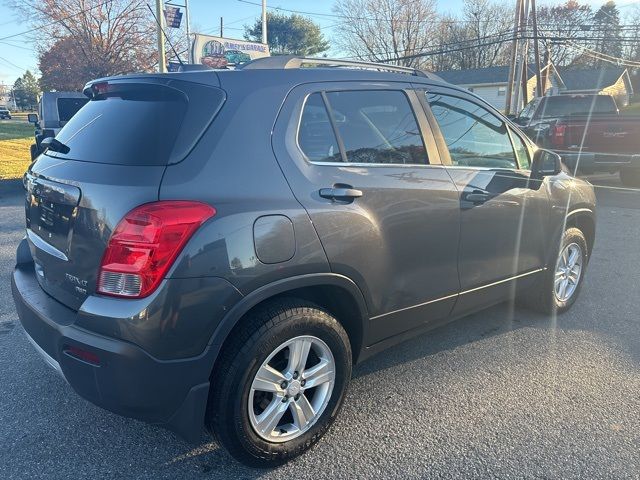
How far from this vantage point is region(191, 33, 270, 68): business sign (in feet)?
67.5

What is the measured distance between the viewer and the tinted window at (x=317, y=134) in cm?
255

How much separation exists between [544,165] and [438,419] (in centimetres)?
204

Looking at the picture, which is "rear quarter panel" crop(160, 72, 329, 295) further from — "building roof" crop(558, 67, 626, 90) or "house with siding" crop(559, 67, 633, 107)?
"building roof" crop(558, 67, 626, 90)

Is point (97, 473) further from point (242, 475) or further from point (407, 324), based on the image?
point (407, 324)

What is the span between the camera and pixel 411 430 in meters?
2.82

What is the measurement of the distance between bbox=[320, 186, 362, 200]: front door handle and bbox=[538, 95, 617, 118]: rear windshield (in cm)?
1253

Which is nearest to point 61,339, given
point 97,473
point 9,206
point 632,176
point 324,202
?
point 97,473

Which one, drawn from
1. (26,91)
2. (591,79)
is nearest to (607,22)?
(591,79)

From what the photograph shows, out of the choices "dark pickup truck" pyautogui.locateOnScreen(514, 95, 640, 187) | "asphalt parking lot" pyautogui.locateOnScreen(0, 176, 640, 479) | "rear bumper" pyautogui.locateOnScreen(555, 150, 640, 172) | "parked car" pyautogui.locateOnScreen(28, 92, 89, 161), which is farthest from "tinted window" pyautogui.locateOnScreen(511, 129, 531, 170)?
"parked car" pyautogui.locateOnScreen(28, 92, 89, 161)

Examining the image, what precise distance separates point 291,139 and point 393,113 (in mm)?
835

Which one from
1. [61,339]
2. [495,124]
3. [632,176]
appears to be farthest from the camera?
[632,176]

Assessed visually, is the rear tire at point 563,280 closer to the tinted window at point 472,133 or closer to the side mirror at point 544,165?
the side mirror at point 544,165

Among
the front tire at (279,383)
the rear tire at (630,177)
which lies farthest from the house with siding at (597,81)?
the front tire at (279,383)

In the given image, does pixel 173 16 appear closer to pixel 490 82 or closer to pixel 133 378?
pixel 133 378
